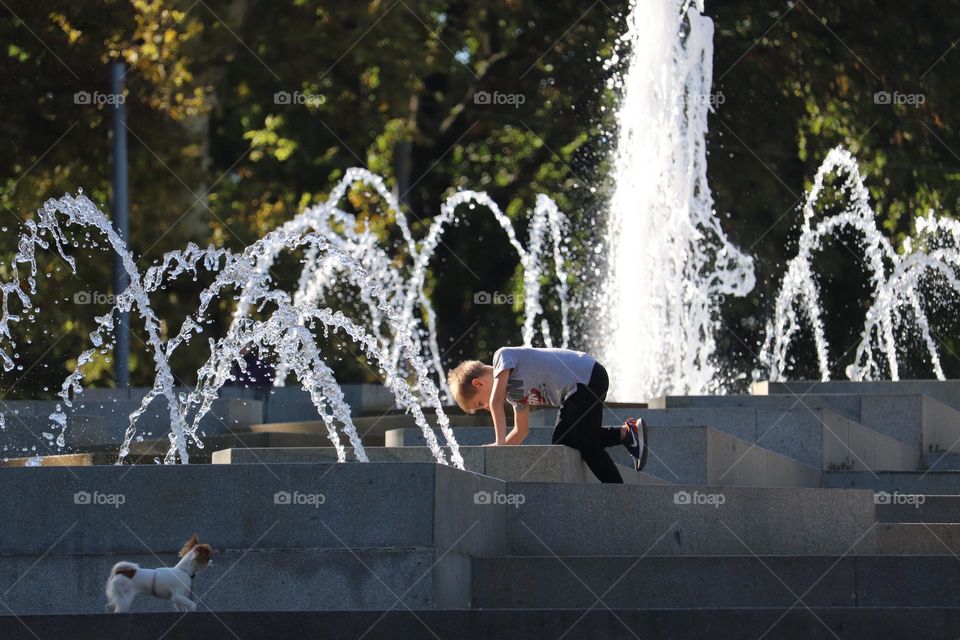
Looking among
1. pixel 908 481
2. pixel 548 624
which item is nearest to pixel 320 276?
pixel 908 481

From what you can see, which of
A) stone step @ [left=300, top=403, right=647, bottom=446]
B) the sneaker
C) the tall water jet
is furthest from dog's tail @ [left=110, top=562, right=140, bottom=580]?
the tall water jet

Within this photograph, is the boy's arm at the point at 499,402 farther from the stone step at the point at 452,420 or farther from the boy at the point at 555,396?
the stone step at the point at 452,420

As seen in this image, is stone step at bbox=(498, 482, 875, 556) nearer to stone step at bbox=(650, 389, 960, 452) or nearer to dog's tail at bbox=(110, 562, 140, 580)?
dog's tail at bbox=(110, 562, 140, 580)

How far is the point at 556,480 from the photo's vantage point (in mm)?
9406

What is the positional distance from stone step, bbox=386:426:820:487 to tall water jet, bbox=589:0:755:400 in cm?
665

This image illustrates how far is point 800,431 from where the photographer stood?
40.0ft

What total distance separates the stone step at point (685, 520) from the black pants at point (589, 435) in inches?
34.6

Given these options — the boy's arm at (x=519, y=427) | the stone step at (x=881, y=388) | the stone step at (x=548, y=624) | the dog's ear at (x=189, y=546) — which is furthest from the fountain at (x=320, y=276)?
the stone step at (x=548, y=624)

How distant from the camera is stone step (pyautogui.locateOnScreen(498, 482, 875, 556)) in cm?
862

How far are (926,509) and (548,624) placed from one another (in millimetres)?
3928

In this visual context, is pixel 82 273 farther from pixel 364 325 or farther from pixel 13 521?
pixel 13 521

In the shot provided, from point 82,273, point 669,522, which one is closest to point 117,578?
point 669,522

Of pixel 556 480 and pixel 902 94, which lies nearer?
pixel 556 480

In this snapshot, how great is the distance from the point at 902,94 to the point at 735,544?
61.4ft
